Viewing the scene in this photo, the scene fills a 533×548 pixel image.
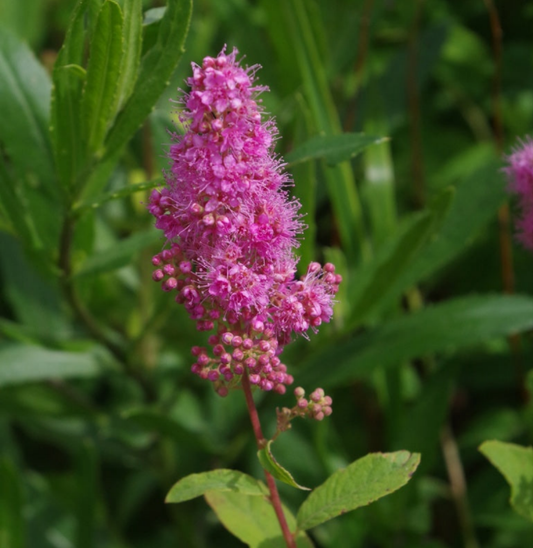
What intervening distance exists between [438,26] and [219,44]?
641 millimetres

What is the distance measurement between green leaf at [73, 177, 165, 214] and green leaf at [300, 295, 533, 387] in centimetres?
57

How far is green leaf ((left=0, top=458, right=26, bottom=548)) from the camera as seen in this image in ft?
4.50

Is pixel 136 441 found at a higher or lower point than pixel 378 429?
higher

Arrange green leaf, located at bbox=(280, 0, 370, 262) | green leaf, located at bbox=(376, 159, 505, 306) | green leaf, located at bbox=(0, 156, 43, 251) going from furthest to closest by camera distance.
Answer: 1. green leaf, located at bbox=(280, 0, 370, 262)
2. green leaf, located at bbox=(376, 159, 505, 306)
3. green leaf, located at bbox=(0, 156, 43, 251)

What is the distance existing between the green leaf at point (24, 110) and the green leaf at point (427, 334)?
0.62 m

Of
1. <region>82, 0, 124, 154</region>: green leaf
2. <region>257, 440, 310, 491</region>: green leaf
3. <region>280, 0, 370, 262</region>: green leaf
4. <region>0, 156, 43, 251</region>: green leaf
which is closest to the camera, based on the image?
<region>257, 440, 310, 491</region>: green leaf

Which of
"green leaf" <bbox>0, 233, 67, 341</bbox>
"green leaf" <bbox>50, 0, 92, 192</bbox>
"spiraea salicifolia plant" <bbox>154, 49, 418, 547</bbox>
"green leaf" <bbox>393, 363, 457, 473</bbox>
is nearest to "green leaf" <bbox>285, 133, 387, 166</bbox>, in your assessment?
"spiraea salicifolia plant" <bbox>154, 49, 418, 547</bbox>

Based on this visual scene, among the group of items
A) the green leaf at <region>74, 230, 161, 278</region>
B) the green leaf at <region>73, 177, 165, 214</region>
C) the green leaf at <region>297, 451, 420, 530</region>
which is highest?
the green leaf at <region>73, 177, 165, 214</region>

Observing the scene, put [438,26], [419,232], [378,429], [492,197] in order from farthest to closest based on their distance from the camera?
[438,26] < [378,429] < [492,197] < [419,232]

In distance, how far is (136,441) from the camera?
1666 millimetres

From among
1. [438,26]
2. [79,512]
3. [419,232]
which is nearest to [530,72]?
[438,26]

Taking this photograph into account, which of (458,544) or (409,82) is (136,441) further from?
(409,82)

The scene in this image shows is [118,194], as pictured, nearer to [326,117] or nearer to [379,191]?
[326,117]

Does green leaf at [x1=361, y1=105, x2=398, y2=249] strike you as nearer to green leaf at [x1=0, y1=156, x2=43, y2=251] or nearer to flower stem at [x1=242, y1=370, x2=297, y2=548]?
green leaf at [x1=0, y1=156, x2=43, y2=251]
